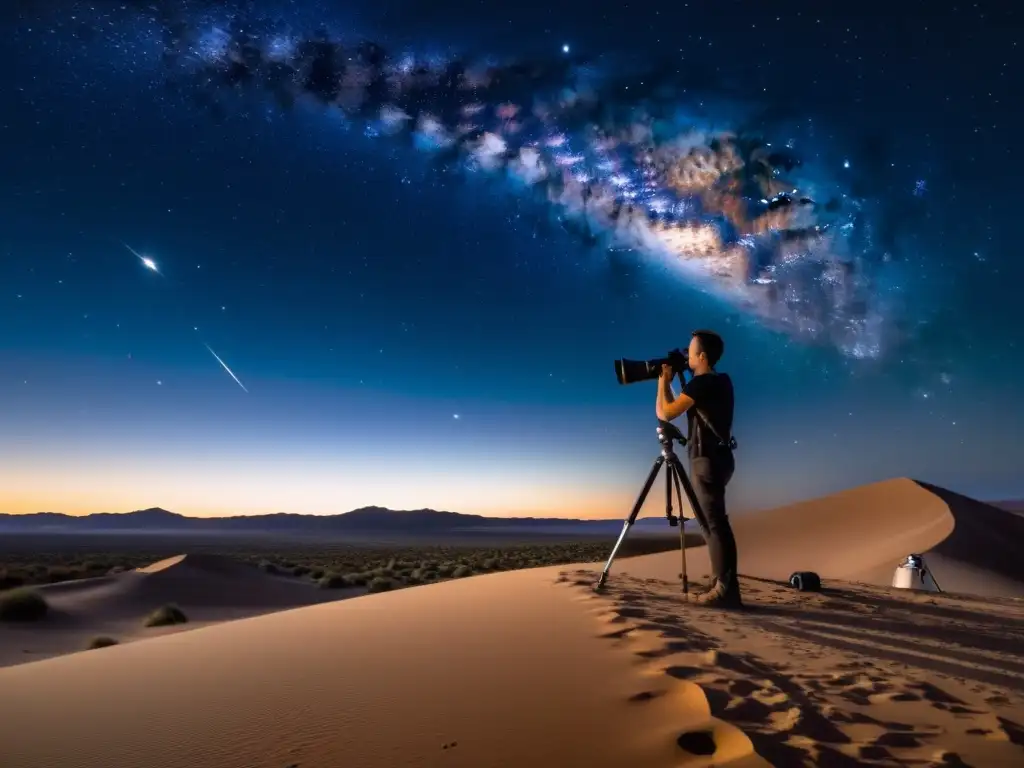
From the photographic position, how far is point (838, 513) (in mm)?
20844

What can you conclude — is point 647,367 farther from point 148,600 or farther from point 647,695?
point 148,600

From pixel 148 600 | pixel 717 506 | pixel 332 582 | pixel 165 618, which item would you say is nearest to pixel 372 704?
pixel 717 506

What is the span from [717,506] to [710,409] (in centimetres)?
95

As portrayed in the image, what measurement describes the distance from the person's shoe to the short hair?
2.24 m

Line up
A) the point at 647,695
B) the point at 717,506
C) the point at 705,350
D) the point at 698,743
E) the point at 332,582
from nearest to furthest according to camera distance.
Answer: the point at 698,743 < the point at 647,695 < the point at 717,506 < the point at 705,350 < the point at 332,582

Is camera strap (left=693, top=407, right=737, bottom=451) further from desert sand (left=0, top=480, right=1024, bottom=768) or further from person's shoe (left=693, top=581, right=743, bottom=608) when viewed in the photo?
desert sand (left=0, top=480, right=1024, bottom=768)

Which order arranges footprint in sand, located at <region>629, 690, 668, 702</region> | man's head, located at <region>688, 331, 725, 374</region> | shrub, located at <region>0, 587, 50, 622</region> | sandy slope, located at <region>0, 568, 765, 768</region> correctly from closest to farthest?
1. sandy slope, located at <region>0, 568, 765, 768</region>
2. footprint in sand, located at <region>629, 690, 668, 702</region>
3. man's head, located at <region>688, 331, 725, 374</region>
4. shrub, located at <region>0, 587, 50, 622</region>

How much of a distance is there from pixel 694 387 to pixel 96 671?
5.59 meters

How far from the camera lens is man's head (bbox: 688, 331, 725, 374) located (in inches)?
239

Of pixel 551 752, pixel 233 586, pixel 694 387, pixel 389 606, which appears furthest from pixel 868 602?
pixel 233 586

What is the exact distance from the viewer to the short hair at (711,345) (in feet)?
20.0

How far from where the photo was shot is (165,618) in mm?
13961

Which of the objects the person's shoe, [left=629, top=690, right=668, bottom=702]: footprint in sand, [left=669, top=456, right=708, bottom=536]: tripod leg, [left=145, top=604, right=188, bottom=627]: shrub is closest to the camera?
[left=669, top=456, right=708, bottom=536]: tripod leg

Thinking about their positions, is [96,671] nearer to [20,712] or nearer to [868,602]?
[20,712]
